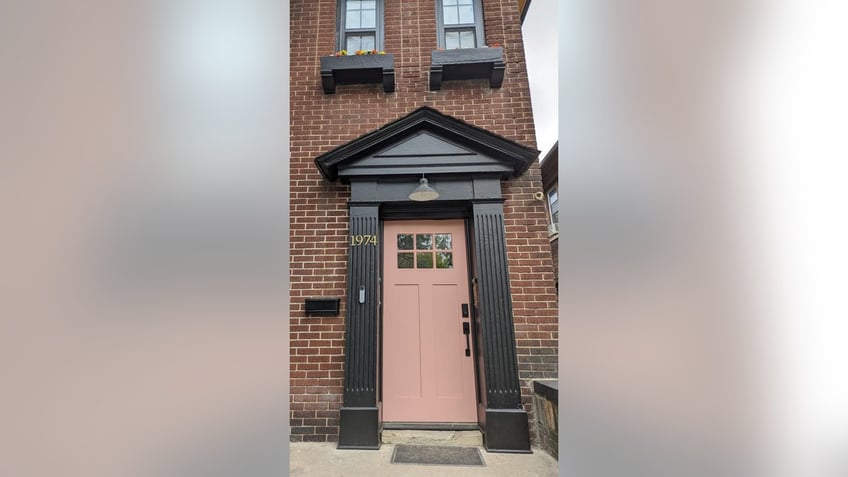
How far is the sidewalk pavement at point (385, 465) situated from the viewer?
92.9 inches

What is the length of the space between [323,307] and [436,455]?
4.62 feet

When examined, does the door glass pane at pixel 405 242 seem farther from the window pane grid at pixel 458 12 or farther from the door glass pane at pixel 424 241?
the window pane grid at pixel 458 12

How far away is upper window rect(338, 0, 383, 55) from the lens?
374 centimetres

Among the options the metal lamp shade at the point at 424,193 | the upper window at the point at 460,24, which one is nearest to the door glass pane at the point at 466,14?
the upper window at the point at 460,24

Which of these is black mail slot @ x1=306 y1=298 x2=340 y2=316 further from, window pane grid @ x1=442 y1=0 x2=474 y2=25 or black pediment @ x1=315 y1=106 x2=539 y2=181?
window pane grid @ x1=442 y1=0 x2=474 y2=25

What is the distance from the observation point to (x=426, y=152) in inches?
128

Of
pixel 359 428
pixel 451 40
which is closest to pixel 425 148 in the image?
pixel 451 40

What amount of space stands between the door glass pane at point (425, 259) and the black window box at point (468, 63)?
5.32 ft
